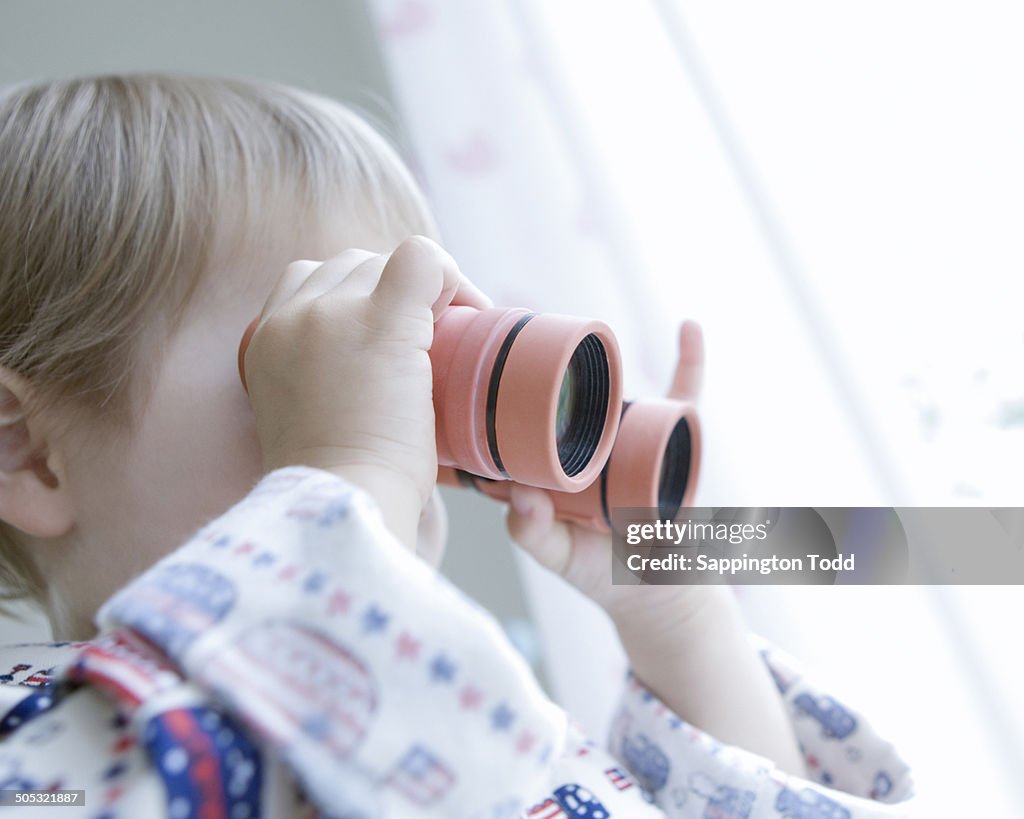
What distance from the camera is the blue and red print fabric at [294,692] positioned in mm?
364

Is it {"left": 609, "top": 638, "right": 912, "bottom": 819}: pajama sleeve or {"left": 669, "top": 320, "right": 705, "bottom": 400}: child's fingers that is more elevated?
{"left": 669, "top": 320, "right": 705, "bottom": 400}: child's fingers

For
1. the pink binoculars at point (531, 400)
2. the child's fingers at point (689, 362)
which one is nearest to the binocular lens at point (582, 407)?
the pink binoculars at point (531, 400)

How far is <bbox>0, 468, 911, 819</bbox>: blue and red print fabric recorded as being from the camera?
0.36m

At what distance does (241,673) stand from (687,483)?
1.20 ft

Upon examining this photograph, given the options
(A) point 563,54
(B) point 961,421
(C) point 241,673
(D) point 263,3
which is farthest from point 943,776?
(D) point 263,3

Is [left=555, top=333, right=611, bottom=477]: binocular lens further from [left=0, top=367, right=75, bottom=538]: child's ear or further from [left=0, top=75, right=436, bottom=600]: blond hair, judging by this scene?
[left=0, top=367, right=75, bottom=538]: child's ear

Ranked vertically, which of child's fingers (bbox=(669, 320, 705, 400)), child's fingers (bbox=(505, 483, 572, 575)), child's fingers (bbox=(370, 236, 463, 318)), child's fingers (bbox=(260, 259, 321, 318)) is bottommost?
child's fingers (bbox=(505, 483, 572, 575))

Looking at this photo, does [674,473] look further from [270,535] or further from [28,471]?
[28,471]

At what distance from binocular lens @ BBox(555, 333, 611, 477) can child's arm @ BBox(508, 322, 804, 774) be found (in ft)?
0.51

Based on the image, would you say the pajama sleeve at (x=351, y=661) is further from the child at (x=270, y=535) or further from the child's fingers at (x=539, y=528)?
the child's fingers at (x=539, y=528)

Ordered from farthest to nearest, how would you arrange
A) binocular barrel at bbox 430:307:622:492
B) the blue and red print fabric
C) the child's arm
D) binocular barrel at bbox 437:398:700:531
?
the child's arm → binocular barrel at bbox 437:398:700:531 → binocular barrel at bbox 430:307:622:492 → the blue and red print fabric

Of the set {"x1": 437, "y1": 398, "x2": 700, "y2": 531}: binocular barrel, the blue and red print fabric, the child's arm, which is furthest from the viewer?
the child's arm

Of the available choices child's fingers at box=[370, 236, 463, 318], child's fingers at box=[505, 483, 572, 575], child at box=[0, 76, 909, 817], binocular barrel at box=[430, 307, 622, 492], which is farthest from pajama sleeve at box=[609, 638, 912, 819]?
child's fingers at box=[370, 236, 463, 318]

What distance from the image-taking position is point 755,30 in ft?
2.25
